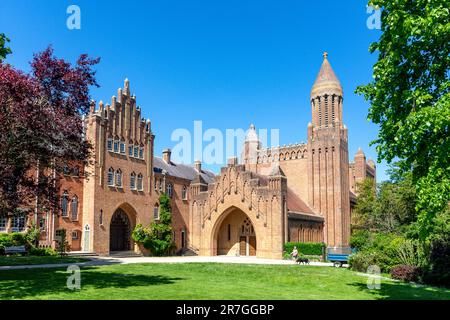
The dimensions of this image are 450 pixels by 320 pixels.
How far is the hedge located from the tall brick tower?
445 inches

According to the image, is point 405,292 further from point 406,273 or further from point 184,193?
point 184,193

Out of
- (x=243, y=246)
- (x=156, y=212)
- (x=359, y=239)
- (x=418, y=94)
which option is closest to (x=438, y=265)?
(x=418, y=94)

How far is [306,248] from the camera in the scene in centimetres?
4388

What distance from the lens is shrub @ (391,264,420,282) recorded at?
21.4 metres

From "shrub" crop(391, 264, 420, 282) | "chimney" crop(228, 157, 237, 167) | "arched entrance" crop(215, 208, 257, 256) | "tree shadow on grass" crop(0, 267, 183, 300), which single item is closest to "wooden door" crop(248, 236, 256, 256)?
"arched entrance" crop(215, 208, 257, 256)

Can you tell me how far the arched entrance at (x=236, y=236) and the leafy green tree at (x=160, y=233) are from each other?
567 cm

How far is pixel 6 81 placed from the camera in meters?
16.4

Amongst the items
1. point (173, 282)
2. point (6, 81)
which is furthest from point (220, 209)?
point (6, 81)

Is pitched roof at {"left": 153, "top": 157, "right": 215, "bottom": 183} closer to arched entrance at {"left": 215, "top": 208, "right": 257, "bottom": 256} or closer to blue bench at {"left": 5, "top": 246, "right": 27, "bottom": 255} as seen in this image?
arched entrance at {"left": 215, "top": 208, "right": 257, "bottom": 256}

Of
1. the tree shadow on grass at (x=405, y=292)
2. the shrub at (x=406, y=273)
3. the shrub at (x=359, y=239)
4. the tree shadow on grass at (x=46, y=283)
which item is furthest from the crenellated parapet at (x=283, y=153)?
the tree shadow on grass at (x=46, y=283)

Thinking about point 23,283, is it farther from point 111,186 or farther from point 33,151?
point 111,186

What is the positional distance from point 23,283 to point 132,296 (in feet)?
19.5

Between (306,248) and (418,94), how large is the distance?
33.3 meters

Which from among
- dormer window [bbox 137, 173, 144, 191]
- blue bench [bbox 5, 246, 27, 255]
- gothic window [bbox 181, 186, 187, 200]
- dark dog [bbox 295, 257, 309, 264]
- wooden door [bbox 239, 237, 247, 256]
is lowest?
wooden door [bbox 239, 237, 247, 256]
